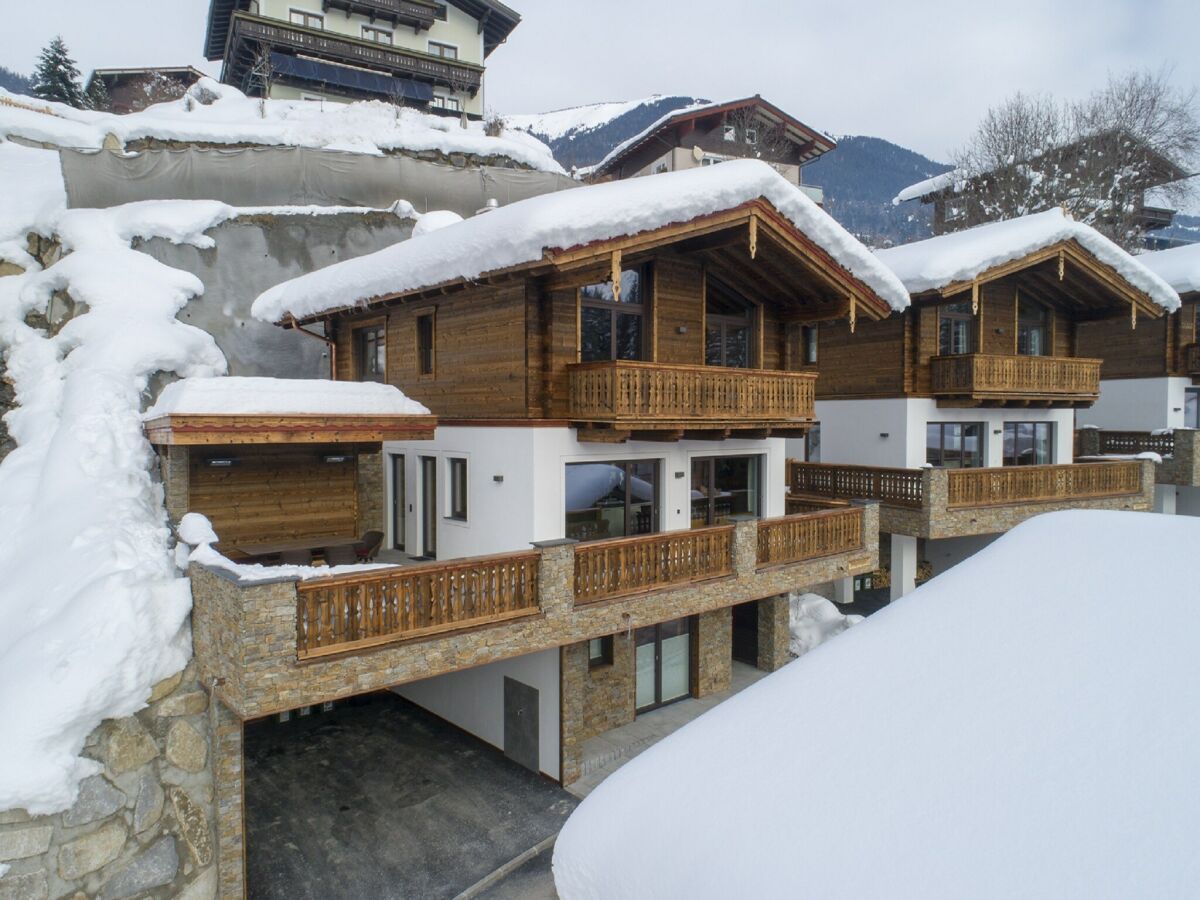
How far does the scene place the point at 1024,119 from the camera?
3769 cm

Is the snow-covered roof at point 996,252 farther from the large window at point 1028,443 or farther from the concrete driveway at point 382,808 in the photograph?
the concrete driveway at point 382,808

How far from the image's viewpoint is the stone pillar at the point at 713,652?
1526 cm

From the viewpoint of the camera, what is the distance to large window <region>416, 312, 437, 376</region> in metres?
15.5

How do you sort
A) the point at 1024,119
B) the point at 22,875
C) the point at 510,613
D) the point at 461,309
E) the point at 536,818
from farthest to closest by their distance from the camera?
the point at 1024,119 → the point at 461,309 → the point at 536,818 → the point at 510,613 → the point at 22,875

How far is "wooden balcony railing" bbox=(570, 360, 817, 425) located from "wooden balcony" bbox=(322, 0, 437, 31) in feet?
119

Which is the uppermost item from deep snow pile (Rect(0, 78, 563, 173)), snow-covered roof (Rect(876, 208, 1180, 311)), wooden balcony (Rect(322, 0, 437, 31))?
wooden balcony (Rect(322, 0, 437, 31))

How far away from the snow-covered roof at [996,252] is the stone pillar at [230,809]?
18078 mm

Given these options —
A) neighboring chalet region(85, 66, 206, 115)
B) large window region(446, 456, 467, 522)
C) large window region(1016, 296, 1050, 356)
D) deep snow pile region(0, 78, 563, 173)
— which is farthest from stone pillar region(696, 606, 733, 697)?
neighboring chalet region(85, 66, 206, 115)

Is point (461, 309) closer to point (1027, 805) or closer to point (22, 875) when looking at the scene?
point (22, 875)

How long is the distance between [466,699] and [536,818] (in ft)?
11.6

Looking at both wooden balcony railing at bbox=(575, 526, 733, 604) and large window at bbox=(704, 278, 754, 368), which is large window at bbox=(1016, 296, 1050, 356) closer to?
large window at bbox=(704, 278, 754, 368)

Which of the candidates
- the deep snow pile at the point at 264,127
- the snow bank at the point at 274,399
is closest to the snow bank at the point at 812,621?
the snow bank at the point at 274,399

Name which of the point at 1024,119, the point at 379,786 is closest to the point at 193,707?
the point at 379,786

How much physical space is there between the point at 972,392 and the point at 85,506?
19932 millimetres
